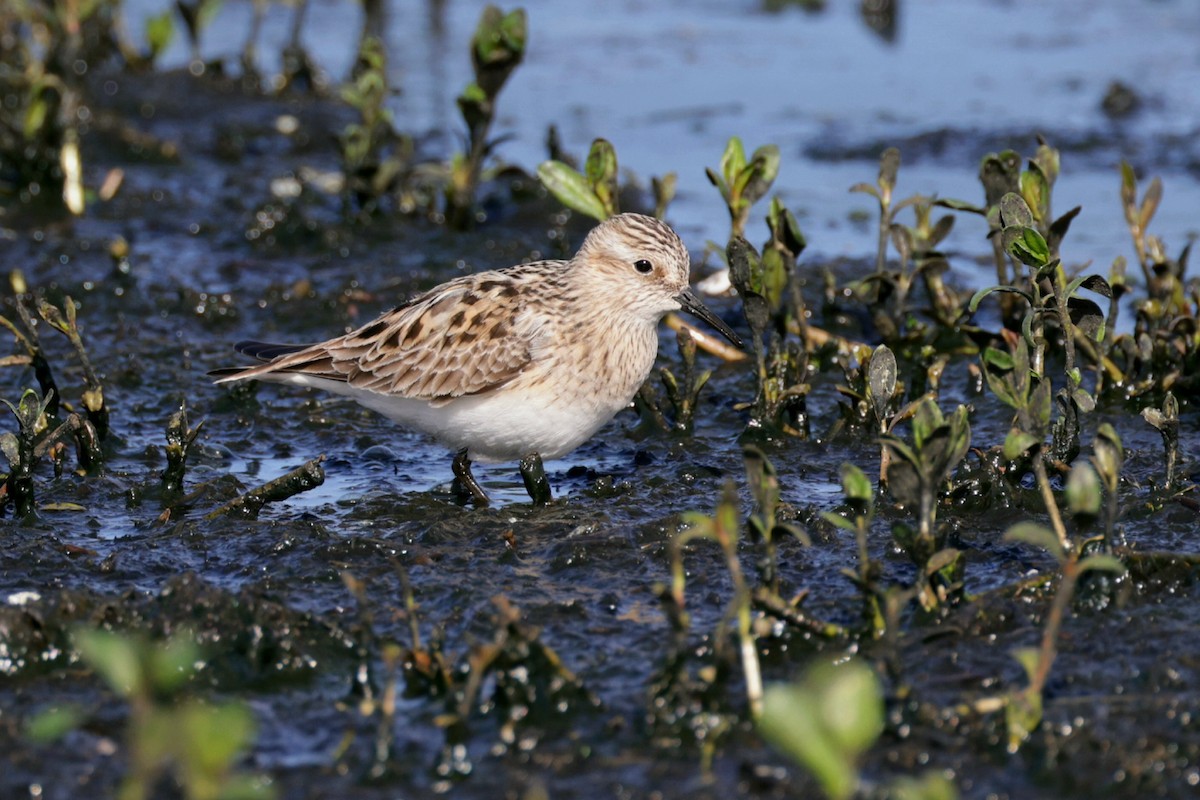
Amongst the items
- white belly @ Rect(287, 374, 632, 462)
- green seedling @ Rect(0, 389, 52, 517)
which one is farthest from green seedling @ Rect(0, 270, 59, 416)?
white belly @ Rect(287, 374, 632, 462)

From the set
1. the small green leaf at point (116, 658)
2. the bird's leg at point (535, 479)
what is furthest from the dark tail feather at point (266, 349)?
the small green leaf at point (116, 658)

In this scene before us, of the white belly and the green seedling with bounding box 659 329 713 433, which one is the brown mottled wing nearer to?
the white belly

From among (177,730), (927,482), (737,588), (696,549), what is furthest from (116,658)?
(696,549)

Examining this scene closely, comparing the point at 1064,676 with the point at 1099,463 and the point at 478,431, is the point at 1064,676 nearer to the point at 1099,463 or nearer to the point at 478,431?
the point at 1099,463

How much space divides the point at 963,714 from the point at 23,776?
265cm

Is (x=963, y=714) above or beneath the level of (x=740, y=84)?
beneath

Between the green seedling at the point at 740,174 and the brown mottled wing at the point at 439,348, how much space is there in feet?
3.73

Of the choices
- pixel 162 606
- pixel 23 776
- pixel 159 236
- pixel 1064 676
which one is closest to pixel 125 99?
pixel 159 236

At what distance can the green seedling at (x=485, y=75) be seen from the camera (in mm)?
8789

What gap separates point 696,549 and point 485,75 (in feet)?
13.5

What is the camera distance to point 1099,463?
192 inches

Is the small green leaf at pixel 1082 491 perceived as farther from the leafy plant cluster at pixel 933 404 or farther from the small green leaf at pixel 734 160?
the small green leaf at pixel 734 160

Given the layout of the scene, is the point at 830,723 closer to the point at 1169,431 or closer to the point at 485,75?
the point at 1169,431

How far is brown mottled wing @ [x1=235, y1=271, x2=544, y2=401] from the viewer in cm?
663
